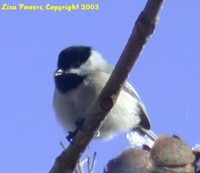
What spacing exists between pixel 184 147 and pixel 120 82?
0.22 meters

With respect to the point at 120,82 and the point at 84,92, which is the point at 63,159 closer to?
the point at 120,82

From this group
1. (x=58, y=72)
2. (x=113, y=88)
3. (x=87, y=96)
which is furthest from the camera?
(x=58, y=72)

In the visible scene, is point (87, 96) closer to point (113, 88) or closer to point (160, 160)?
point (113, 88)

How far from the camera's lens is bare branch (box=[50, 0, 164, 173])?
2.14 feet

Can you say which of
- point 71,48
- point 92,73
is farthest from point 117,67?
point 71,48

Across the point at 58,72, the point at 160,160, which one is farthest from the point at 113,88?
the point at 58,72

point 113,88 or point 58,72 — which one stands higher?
point 113,88

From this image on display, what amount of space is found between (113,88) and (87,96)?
2080 millimetres

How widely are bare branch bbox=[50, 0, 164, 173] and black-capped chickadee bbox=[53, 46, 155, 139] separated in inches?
71.1

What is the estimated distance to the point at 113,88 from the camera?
778 millimetres

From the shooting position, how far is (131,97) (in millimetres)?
3025

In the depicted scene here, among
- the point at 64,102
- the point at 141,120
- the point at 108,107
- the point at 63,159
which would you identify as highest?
the point at 108,107

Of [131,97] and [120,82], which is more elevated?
[120,82]

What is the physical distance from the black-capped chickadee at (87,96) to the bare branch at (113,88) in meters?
1.81
